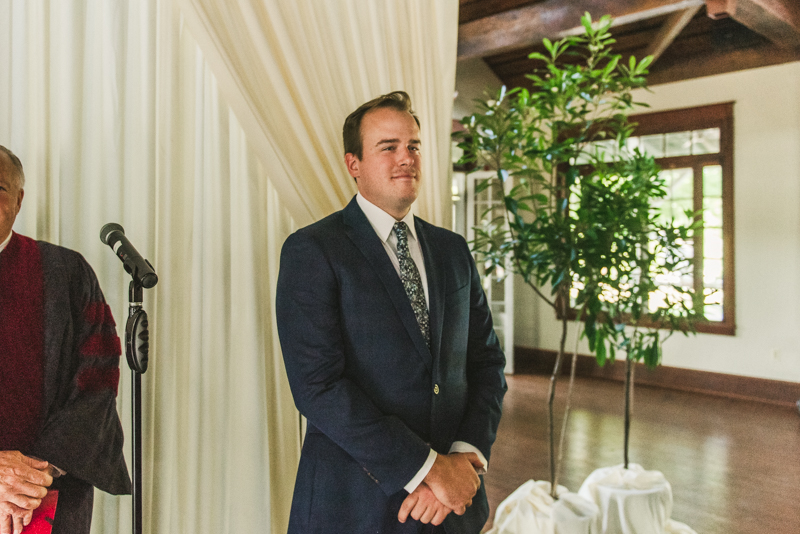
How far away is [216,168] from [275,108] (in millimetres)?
249

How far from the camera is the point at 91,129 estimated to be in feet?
4.70

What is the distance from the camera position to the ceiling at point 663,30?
388 cm

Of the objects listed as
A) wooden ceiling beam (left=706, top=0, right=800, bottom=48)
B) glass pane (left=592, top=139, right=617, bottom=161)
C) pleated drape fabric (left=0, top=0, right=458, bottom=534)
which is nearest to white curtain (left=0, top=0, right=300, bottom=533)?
pleated drape fabric (left=0, top=0, right=458, bottom=534)

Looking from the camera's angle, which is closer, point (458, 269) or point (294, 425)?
point (458, 269)

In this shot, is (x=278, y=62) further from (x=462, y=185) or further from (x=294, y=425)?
(x=462, y=185)

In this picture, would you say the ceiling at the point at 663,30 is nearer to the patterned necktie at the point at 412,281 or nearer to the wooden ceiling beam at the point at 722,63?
the wooden ceiling beam at the point at 722,63

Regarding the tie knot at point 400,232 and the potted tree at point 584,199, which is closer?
the tie knot at point 400,232

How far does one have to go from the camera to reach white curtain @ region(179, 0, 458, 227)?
156 cm

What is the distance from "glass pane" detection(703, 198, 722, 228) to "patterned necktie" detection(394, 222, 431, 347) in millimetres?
5043

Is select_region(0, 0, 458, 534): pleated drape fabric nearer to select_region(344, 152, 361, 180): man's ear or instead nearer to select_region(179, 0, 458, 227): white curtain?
select_region(179, 0, 458, 227): white curtain

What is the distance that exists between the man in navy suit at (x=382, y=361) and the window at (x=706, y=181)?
4736mm

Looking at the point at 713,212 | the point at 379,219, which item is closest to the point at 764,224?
the point at 713,212

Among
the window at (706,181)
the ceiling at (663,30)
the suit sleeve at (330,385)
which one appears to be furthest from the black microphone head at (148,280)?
the window at (706,181)

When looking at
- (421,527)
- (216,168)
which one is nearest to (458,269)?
(421,527)
